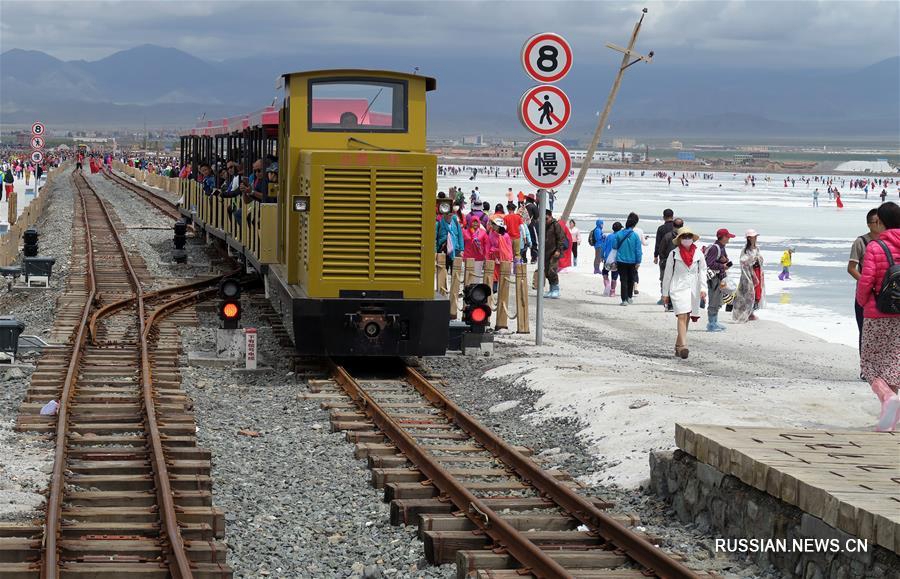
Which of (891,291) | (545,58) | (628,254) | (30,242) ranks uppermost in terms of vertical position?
(545,58)

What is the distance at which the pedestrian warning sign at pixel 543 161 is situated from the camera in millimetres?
15992

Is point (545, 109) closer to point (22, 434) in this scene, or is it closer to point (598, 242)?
point (22, 434)

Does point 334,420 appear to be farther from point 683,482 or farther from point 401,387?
point 683,482

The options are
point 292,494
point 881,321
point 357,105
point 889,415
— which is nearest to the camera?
point 292,494

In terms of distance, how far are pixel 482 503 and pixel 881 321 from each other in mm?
3992

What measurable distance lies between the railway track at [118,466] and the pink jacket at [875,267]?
5113 millimetres

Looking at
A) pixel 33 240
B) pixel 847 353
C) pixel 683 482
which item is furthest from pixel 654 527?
pixel 33 240

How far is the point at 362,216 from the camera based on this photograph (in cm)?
1419

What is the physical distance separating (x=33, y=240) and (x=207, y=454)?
17.5 metres

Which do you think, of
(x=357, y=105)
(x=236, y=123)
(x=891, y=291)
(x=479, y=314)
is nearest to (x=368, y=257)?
(x=357, y=105)

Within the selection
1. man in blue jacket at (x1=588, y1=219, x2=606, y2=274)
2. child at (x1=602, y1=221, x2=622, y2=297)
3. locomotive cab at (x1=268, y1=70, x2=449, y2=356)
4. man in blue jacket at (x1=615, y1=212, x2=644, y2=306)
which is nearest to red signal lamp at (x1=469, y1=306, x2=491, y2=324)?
locomotive cab at (x1=268, y1=70, x2=449, y2=356)

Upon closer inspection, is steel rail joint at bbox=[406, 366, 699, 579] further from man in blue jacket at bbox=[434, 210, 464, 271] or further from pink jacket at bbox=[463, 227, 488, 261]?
pink jacket at bbox=[463, 227, 488, 261]

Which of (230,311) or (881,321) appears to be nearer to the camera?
(881,321)

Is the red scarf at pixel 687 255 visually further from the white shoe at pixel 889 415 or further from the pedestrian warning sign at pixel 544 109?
the white shoe at pixel 889 415
